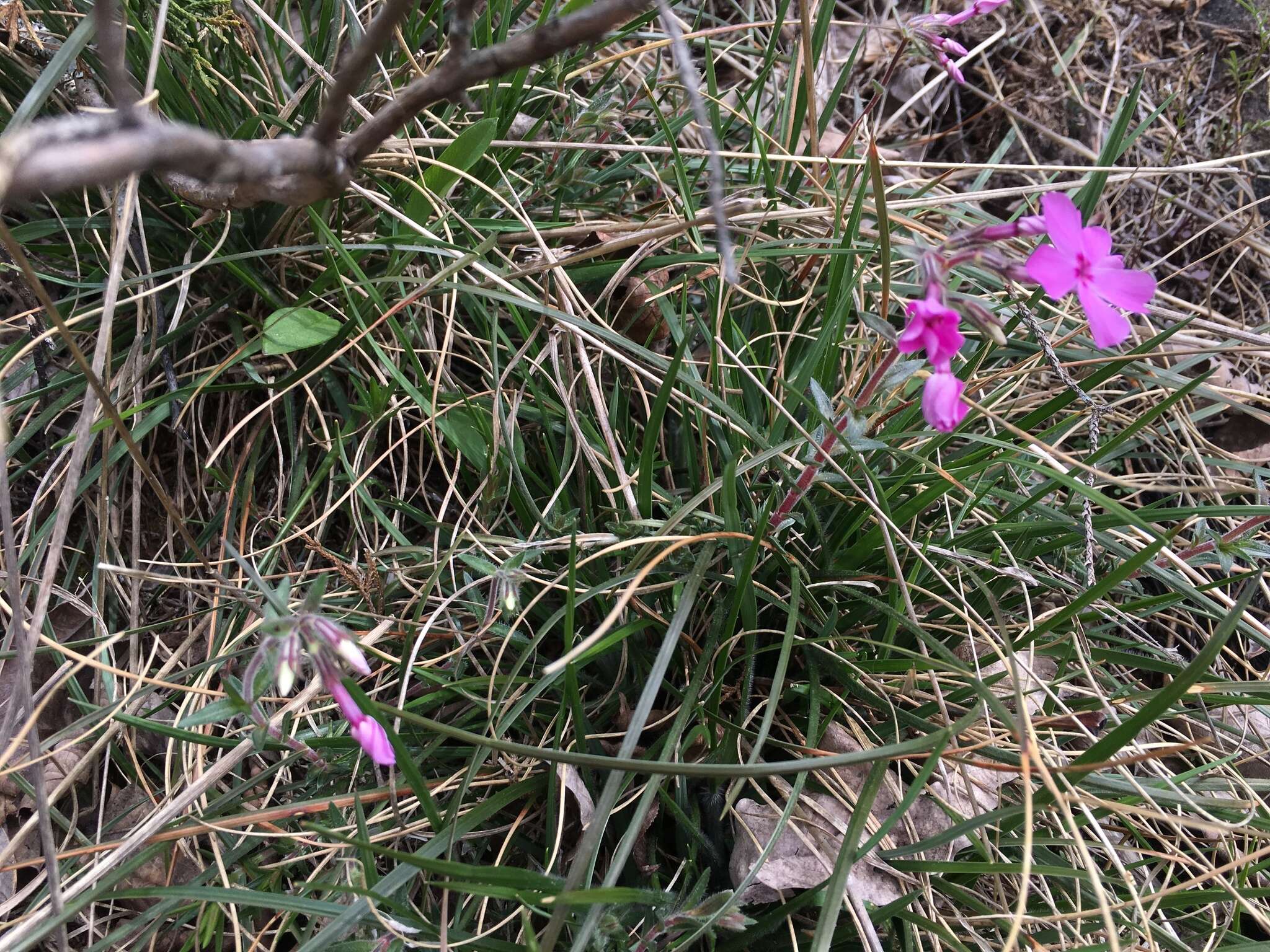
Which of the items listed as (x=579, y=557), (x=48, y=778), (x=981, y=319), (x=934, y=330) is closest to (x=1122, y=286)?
(x=981, y=319)

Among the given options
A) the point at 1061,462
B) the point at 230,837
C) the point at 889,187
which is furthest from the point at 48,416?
the point at 1061,462

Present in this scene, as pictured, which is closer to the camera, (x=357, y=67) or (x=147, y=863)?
(x=357, y=67)

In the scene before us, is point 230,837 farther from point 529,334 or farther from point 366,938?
point 529,334

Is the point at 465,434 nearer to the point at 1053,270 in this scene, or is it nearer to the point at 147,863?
the point at 147,863

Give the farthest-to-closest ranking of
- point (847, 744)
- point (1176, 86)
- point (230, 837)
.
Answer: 1. point (1176, 86)
2. point (847, 744)
3. point (230, 837)

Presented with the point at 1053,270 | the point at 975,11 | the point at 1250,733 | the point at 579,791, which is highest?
the point at 975,11

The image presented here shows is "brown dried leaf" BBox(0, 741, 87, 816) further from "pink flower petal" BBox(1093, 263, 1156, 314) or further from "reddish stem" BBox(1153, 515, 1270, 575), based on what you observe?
"reddish stem" BBox(1153, 515, 1270, 575)

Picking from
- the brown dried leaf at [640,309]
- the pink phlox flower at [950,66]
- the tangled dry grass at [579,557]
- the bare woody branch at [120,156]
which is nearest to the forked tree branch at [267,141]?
the bare woody branch at [120,156]

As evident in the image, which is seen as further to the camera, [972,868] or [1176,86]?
[1176,86]
